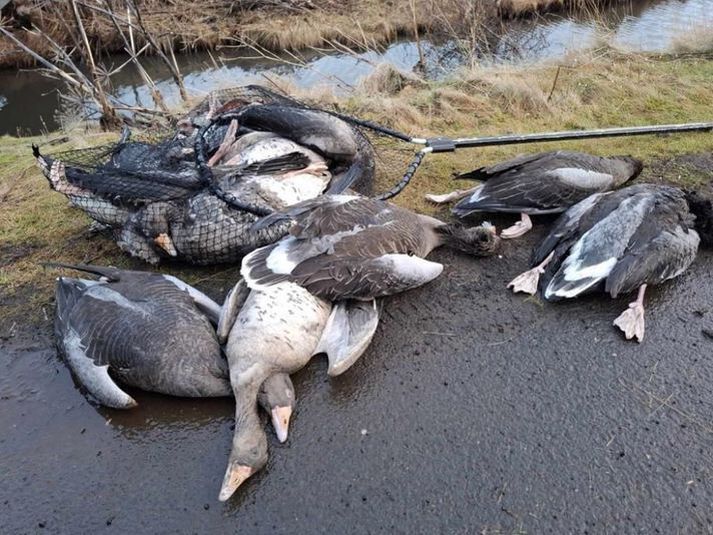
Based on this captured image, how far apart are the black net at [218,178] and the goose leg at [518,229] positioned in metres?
1.40

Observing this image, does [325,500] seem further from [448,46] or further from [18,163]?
[448,46]

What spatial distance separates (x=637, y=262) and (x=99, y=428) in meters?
3.98

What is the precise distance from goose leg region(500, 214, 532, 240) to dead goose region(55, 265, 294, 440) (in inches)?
101

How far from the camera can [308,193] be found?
17.1 feet

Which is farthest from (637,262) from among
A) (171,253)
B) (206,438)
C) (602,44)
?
(602,44)

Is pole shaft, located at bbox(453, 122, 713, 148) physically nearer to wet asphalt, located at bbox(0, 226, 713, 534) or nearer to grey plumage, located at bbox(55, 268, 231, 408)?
wet asphalt, located at bbox(0, 226, 713, 534)

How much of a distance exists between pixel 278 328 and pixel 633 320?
258 cm

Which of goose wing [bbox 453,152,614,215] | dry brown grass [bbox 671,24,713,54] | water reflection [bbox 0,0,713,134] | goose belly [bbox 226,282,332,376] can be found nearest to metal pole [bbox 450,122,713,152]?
goose wing [bbox 453,152,614,215]

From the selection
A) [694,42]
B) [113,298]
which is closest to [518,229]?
[113,298]

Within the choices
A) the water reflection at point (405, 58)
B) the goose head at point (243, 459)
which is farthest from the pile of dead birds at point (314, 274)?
the water reflection at point (405, 58)

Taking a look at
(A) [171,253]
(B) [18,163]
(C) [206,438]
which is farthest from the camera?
(B) [18,163]

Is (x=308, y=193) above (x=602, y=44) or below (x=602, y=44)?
above

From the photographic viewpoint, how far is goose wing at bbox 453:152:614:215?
519cm

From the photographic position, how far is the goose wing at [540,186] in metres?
5.19
